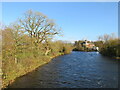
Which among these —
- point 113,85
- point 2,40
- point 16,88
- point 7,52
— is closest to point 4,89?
point 16,88

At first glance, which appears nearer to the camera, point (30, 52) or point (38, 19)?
point (30, 52)

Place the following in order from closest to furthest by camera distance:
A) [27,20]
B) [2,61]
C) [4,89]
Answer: [4,89] → [2,61] → [27,20]

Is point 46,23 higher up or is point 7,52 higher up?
point 46,23

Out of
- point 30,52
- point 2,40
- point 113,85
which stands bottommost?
point 113,85

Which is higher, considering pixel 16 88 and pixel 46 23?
pixel 46 23

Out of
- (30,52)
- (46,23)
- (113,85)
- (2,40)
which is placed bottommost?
(113,85)

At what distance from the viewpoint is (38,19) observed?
21.8 metres

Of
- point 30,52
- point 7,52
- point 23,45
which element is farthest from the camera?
point 30,52

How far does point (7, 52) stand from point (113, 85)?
8.25 m

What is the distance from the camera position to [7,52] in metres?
8.93

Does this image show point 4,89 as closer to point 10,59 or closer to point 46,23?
point 10,59

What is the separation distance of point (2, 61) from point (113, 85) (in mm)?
8189

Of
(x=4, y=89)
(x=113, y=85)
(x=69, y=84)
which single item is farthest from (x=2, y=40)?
(x=113, y=85)

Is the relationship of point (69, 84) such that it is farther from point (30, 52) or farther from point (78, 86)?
point (30, 52)
